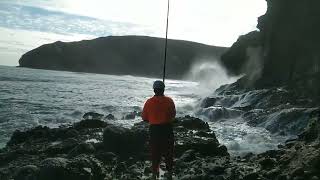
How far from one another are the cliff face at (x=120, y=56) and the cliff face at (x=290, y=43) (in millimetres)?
130039

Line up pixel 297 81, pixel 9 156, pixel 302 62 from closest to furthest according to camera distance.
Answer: pixel 9 156
pixel 297 81
pixel 302 62

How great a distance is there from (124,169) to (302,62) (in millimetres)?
24052

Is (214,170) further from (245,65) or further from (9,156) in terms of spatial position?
(245,65)

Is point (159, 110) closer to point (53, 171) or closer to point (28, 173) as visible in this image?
point (53, 171)

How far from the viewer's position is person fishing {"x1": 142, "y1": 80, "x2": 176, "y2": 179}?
360 inches

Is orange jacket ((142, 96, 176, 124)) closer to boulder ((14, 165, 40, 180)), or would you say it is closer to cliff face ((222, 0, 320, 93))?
boulder ((14, 165, 40, 180))

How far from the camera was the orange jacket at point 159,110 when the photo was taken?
915 centimetres

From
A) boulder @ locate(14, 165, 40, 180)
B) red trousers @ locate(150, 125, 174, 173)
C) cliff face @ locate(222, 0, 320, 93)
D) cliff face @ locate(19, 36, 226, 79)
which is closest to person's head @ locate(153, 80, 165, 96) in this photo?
red trousers @ locate(150, 125, 174, 173)

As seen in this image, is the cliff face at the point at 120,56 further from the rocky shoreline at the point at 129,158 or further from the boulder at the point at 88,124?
the rocky shoreline at the point at 129,158

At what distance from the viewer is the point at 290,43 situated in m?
33.5

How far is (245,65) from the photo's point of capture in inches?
2207

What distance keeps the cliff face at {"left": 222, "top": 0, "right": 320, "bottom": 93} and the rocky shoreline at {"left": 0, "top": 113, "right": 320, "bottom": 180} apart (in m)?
15.8

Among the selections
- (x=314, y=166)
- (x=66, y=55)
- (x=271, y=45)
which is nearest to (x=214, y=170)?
(x=314, y=166)

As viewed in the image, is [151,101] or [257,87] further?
[257,87]
